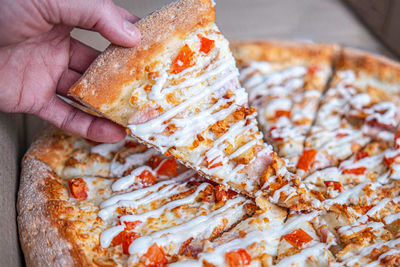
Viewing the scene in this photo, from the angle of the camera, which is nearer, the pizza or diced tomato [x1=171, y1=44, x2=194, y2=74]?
the pizza

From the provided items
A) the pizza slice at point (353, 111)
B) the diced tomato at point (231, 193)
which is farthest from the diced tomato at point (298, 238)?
the pizza slice at point (353, 111)

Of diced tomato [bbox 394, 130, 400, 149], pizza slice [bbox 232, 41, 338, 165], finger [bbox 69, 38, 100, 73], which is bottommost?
diced tomato [bbox 394, 130, 400, 149]

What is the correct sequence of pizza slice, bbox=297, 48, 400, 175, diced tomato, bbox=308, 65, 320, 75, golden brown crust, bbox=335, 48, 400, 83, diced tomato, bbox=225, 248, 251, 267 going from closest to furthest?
diced tomato, bbox=225, 248, 251, 267, pizza slice, bbox=297, 48, 400, 175, golden brown crust, bbox=335, 48, 400, 83, diced tomato, bbox=308, 65, 320, 75

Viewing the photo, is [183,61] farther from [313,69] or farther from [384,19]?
[384,19]

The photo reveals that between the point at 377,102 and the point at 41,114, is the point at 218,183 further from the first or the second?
the point at 377,102

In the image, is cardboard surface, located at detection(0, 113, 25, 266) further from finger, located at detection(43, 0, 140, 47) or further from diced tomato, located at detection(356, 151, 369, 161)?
diced tomato, located at detection(356, 151, 369, 161)

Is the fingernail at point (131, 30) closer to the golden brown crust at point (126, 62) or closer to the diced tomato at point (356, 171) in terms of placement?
the golden brown crust at point (126, 62)

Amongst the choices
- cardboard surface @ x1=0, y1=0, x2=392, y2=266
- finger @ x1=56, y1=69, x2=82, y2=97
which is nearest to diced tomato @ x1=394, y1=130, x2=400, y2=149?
cardboard surface @ x1=0, y1=0, x2=392, y2=266
